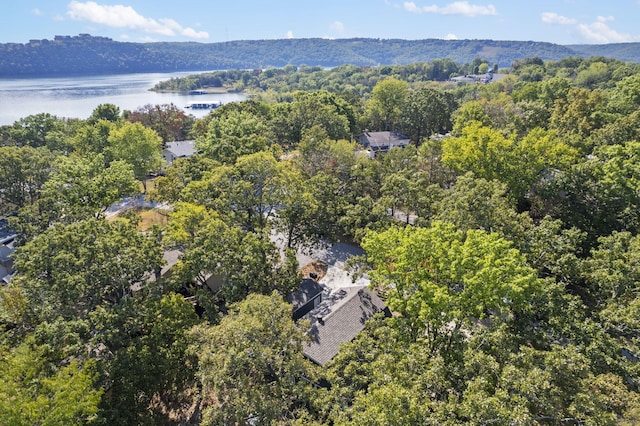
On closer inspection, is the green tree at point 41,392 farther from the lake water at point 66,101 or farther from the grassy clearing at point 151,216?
the lake water at point 66,101

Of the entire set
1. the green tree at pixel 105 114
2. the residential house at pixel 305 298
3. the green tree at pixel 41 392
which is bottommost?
the residential house at pixel 305 298

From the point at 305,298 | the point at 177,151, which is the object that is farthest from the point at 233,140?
the point at 305,298

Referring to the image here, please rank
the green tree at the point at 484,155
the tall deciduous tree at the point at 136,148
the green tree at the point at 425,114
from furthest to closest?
1. the green tree at the point at 425,114
2. the tall deciduous tree at the point at 136,148
3. the green tree at the point at 484,155

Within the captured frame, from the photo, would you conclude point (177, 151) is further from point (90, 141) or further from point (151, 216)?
point (151, 216)

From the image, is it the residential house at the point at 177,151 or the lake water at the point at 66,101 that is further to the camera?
the lake water at the point at 66,101

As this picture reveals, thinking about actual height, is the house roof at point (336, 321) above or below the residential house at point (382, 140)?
below

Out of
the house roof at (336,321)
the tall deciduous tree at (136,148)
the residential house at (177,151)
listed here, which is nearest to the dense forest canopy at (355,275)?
the house roof at (336,321)

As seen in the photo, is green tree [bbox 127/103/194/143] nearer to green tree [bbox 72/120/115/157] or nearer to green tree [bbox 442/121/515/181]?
green tree [bbox 72/120/115/157]
